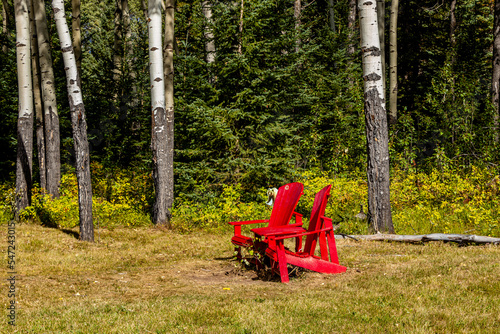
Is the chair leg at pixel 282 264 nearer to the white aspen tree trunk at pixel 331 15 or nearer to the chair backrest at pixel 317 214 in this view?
the chair backrest at pixel 317 214

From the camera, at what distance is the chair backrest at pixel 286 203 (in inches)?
264

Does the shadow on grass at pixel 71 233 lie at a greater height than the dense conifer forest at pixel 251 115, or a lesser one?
lesser

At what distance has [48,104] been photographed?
11.9 meters

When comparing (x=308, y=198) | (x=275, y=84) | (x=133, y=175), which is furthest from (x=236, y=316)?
(x=133, y=175)

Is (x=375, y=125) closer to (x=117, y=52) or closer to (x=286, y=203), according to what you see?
(x=286, y=203)

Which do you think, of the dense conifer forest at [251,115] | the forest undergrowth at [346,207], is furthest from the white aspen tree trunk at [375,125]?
the dense conifer forest at [251,115]

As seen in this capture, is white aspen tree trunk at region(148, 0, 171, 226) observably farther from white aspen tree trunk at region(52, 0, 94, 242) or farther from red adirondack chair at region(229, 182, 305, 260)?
red adirondack chair at region(229, 182, 305, 260)

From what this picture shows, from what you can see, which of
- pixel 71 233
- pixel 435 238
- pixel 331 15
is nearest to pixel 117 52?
pixel 71 233

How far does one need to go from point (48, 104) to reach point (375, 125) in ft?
28.9

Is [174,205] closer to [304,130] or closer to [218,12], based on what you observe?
[218,12]

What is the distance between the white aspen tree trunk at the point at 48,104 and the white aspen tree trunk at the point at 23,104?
0.34m

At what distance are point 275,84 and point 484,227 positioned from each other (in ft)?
Result: 21.1

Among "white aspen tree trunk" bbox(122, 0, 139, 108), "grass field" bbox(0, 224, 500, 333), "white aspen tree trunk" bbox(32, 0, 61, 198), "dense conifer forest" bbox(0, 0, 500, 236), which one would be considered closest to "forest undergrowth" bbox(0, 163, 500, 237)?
"dense conifer forest" bbox(0, 0, 500, 236)

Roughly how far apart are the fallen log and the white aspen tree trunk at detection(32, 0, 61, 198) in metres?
8.14
